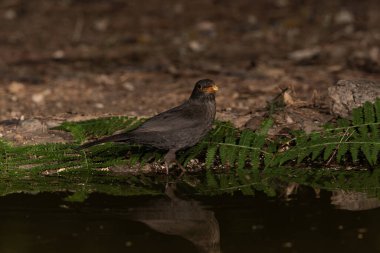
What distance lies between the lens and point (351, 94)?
7.45 m

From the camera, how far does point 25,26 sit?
13641mm

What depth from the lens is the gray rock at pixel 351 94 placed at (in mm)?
7414

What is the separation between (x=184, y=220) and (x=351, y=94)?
250cm

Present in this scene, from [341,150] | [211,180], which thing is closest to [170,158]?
[211,180]

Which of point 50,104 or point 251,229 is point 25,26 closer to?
point 50,104

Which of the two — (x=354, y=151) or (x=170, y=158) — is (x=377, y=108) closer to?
(x=354, y=151)

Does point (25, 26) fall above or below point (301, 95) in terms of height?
above

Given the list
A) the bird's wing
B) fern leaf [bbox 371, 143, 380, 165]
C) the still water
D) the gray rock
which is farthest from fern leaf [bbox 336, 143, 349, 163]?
the bird's wing

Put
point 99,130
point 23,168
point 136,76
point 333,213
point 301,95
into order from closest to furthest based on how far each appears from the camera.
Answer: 1. point 333,213
2. point 23,168
3. point 99,130
4. point 301,95
5. point 136,76

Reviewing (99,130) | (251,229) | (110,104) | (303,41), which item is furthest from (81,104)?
(251,229)

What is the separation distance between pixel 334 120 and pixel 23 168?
2.57m

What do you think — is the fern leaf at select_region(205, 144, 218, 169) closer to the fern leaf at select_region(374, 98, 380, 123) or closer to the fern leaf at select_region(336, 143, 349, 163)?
the fern leaf at select_region(336, 143, 349, 163)

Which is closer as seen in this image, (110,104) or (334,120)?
(334,120)

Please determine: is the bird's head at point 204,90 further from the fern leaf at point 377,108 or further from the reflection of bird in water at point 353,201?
the reflection of bird in water at point 353,201
